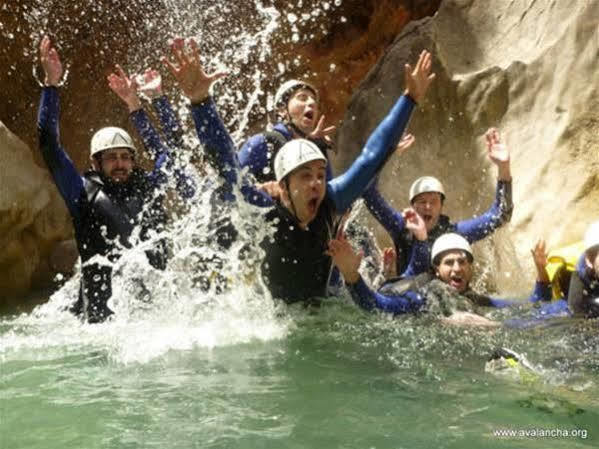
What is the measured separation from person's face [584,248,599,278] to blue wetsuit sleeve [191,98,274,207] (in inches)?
76.6

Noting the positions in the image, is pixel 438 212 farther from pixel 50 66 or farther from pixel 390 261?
pixel 50 66

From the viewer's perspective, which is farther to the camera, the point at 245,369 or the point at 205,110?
the point at 205,110

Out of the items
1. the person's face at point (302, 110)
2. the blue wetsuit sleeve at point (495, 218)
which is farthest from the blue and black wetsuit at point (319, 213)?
the blue wetsuit sleeve at point (495, 218)

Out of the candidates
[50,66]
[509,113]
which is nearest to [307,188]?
[50,66]

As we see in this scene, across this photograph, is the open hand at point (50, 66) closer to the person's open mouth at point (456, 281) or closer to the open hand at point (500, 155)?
the person's open mouth at point (456, 281)

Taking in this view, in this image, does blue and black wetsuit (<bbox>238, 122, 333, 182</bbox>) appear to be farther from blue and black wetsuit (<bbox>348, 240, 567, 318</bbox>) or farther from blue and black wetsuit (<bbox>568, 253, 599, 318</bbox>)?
blue and black wetsuit (<bbox>568, 253, 599, 318</bbox>)

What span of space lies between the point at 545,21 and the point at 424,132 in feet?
5.22

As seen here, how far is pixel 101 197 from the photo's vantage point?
4.31 m

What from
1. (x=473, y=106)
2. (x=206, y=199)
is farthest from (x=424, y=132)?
(x=206, y=199)

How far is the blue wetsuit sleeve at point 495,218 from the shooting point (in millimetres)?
5153

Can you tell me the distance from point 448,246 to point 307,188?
4.51 ft

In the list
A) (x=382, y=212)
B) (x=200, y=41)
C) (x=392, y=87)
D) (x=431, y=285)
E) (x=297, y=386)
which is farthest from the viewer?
(x=200, y=41)

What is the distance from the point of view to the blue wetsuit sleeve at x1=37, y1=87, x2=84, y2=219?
4180mm

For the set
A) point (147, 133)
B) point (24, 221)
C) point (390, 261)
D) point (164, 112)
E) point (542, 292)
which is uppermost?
point (164, 112)
